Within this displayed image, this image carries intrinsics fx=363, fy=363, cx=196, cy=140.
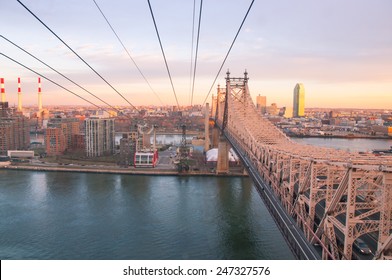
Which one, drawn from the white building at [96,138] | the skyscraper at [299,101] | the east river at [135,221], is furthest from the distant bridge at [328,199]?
the skyscraper at [299,101]

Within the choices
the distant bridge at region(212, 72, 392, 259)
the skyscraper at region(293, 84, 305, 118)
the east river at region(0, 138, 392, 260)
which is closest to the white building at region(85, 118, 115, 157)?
the east river at region(0, 138, 392, 260)

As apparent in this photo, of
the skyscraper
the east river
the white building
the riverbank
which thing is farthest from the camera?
the skyscraper

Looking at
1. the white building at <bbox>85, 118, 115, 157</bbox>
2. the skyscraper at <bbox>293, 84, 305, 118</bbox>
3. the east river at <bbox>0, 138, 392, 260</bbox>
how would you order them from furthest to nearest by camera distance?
1. the skyscraper at <bbox>293, 84, 305, 118</bbox>
2. the white building at <bbox>85, 118, 115, 157</bbox>
3. the east river at <bbox>0, 138, 392, 260</bbox>

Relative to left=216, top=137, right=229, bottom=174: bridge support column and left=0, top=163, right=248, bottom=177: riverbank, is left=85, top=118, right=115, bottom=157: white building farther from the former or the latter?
left=216, top=137, right=229, bottom=174: bridge support column

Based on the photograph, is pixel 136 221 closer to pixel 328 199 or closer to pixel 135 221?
pixel 135 221

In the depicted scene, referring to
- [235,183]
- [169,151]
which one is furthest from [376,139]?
[235,183]

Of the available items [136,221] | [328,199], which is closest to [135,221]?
[136,221]
